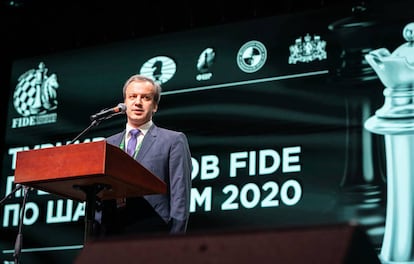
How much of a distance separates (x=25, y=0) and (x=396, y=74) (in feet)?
9.39

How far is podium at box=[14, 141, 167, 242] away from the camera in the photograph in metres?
2.67

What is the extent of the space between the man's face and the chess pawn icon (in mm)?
1402

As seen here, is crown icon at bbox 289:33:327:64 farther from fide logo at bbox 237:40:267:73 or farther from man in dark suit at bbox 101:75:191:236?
man in dark suit at bbox 101:75:191:236

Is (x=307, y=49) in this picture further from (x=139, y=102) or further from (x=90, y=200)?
(x=90, y=200)

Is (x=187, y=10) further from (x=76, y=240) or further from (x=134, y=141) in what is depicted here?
(x=134, y=141)

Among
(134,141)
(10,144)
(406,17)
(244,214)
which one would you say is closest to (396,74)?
(406,17)

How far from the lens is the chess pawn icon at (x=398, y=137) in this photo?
12.7 ft

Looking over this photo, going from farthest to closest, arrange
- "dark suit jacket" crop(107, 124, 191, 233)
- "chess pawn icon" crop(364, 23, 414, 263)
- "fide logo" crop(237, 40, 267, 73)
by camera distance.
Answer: "fide logo" crop(237, 40, 267, 73) → "chess pawn icon" crop(364, 23, 414, 263) → "dark suit jacket" crop(107, 124, 191, 233)

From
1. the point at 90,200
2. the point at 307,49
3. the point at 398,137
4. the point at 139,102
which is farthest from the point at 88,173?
the point at 307,49

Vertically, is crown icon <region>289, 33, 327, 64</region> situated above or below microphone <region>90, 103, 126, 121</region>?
above

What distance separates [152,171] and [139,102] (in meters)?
0.31

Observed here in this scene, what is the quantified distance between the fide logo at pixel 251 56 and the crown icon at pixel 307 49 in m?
0.18

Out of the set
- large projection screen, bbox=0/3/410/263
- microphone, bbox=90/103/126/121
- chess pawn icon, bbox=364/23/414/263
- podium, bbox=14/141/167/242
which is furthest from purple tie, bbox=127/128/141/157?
chess pawn icon, bbox=364/23/414/263

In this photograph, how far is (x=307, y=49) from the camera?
4398mm
